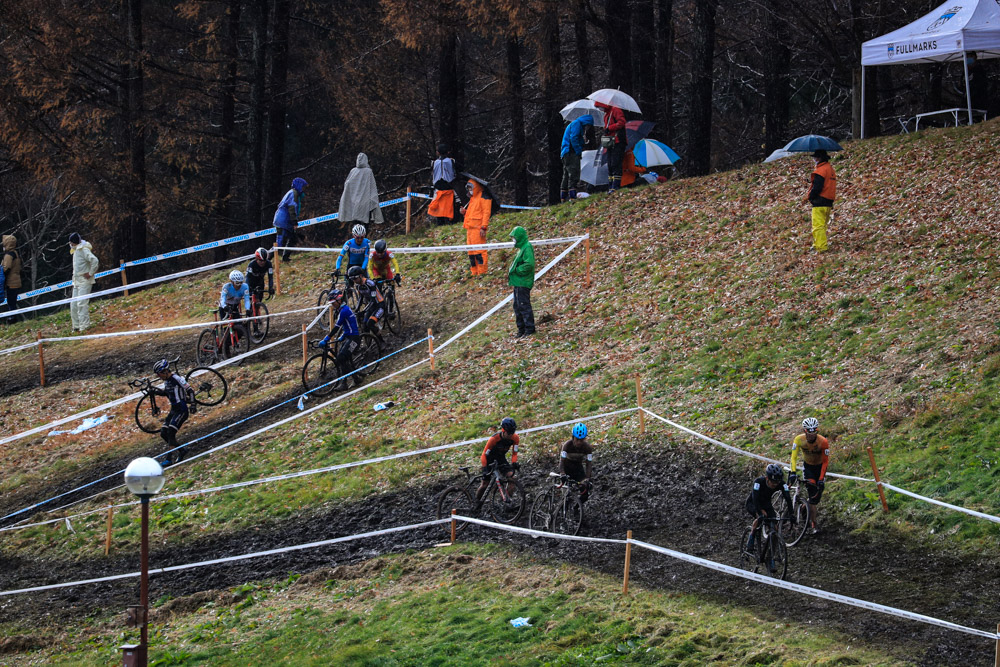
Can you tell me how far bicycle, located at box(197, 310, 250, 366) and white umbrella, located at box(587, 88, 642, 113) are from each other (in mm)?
9397

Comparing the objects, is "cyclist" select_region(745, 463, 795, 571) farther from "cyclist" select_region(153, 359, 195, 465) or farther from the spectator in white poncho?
the spectator in white poncho

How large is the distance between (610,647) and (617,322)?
971 centimetres

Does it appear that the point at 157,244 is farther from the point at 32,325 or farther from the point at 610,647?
the point at 610,647

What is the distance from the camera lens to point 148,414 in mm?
21562

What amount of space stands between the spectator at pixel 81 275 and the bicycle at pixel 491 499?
1389cm

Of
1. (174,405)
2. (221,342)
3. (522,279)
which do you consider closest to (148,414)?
(221,342)

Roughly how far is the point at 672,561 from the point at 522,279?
8154 millimetres

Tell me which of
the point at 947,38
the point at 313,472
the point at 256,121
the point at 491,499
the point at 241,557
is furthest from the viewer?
the point at 256,121

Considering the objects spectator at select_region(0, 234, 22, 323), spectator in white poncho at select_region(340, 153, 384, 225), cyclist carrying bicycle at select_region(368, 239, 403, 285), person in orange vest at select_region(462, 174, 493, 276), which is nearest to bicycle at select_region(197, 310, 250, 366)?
cyclist carrying bicycle at select_region(368, 239, 403, 285)

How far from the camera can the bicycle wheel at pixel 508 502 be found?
1482 centimetres

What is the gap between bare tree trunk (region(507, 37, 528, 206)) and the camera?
31.6 metres

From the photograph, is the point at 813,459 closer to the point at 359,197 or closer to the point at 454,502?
the point at 454,502

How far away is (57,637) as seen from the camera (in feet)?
46.4

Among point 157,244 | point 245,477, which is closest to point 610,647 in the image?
point 245,477
